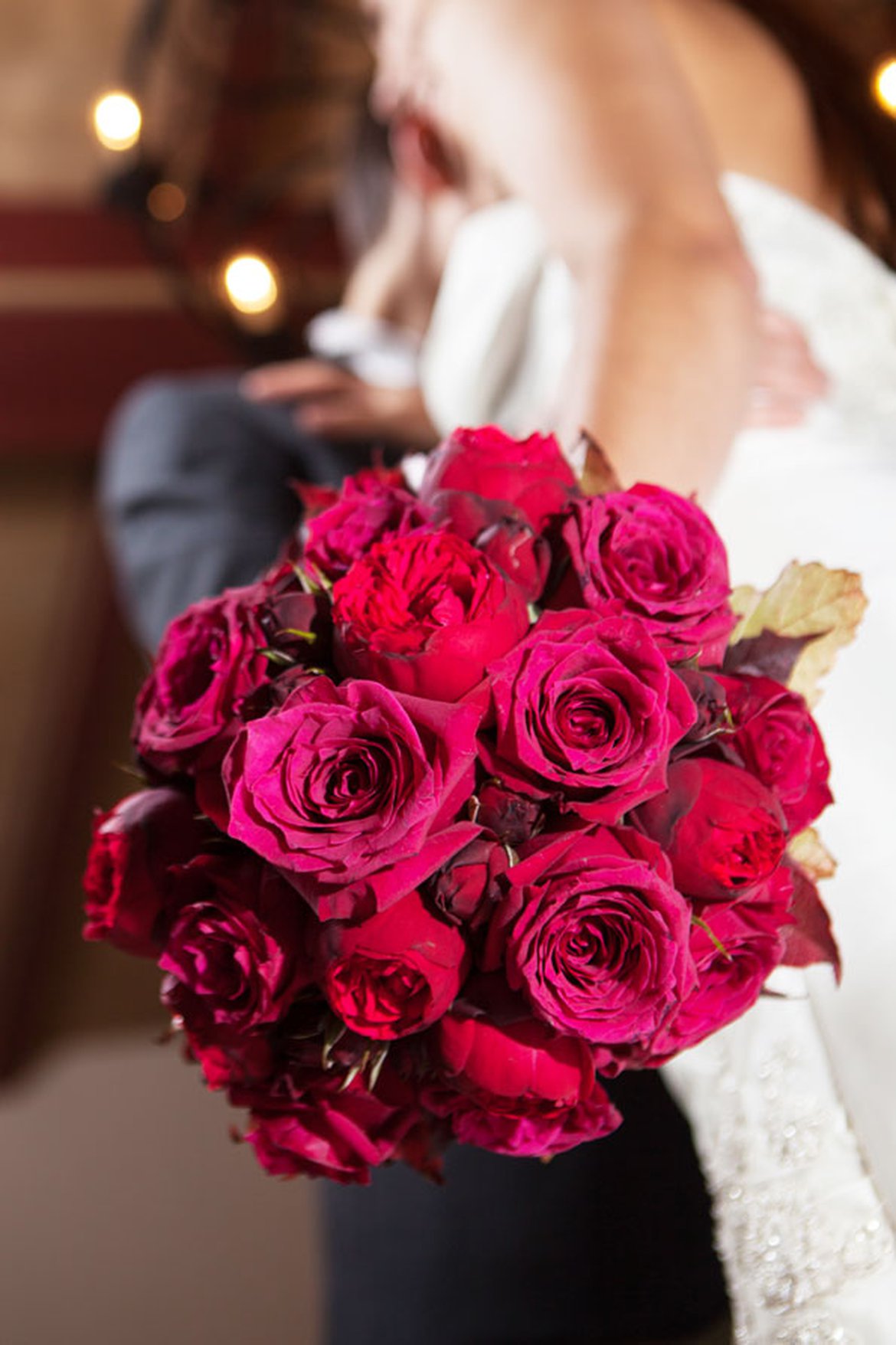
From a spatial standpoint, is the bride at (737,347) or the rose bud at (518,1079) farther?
the bride at (737,347)

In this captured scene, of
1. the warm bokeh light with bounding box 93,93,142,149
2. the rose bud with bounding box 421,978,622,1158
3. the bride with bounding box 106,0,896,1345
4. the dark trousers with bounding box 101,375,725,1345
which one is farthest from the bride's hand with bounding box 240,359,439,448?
the rose bud with bounding box 421,978,622,1158

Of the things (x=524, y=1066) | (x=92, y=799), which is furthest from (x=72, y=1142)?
(x=524, y=1066)

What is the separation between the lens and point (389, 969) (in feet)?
1.49

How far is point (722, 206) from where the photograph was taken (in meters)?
0.80

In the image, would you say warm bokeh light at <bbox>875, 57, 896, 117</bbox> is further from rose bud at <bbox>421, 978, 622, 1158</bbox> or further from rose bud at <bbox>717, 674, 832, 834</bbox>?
rose bud at <bbox>421, 978, 622, 1158</bbox>

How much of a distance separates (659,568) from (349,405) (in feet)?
3.68

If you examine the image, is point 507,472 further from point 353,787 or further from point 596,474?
point 353,787

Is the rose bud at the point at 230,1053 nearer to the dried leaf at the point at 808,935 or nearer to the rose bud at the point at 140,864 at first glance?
the rose bud at the point at 140,864

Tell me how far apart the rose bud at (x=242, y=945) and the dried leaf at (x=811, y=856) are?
240mm

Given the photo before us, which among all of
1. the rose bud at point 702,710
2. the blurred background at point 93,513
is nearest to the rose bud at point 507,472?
the rose bud at point 702,710

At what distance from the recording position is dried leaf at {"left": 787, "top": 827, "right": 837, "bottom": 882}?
56 cm

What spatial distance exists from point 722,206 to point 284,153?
241 cm

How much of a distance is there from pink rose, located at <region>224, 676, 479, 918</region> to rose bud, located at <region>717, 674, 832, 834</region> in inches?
5.5

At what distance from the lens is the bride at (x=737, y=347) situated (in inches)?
24.2
